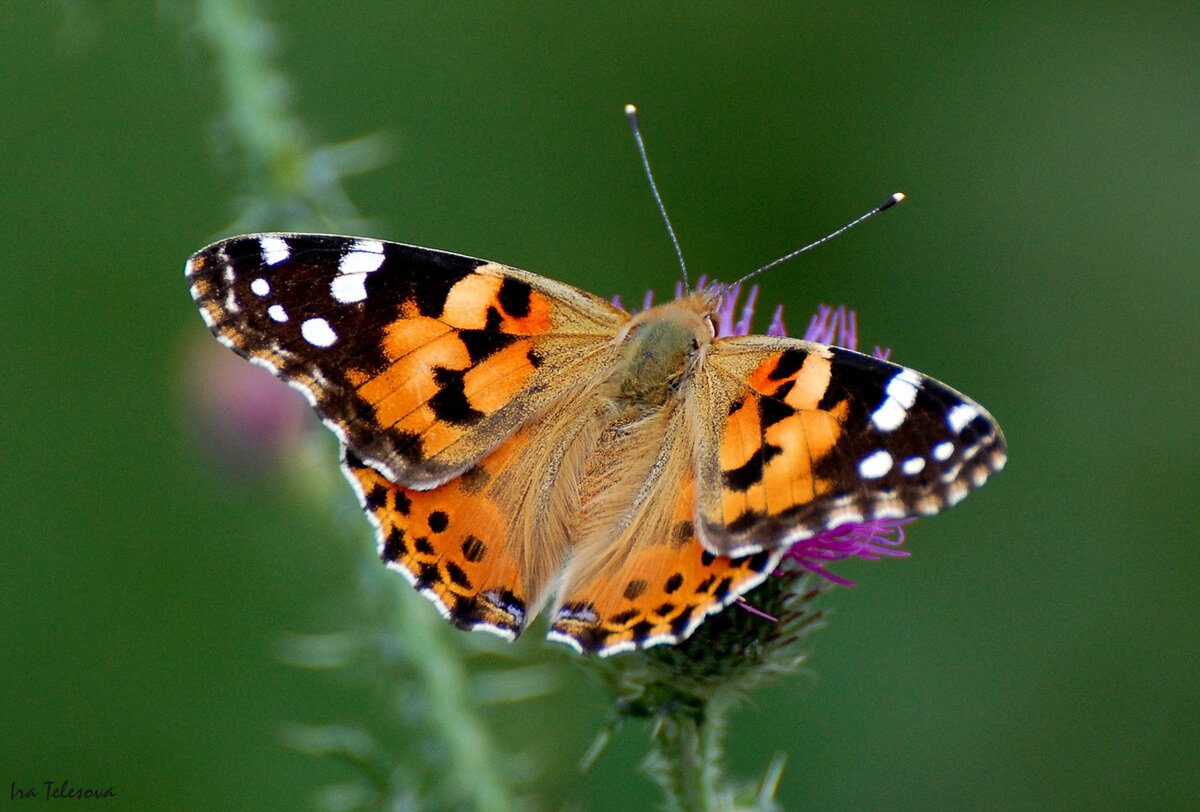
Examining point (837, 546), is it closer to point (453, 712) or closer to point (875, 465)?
point (875, 465)

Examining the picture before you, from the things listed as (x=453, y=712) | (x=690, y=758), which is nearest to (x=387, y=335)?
(x=453, y=712)

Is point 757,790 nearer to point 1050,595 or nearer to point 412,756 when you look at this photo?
point 412,756

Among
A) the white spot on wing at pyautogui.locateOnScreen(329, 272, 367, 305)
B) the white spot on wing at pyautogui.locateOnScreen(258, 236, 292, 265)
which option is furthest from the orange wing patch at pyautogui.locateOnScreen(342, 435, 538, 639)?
the white spot on wing at pyautogui.locateOnScreen(258, 236, 292, 265)

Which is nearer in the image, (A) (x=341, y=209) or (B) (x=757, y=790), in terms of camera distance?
(B) (x=757, y=790)

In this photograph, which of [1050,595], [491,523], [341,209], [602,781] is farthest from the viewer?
[1050,595]

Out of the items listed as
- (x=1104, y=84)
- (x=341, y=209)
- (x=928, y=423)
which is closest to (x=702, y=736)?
(x=928, y=423)

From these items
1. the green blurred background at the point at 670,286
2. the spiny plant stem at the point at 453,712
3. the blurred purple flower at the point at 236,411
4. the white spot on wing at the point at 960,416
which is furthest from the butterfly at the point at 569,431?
the blurred purple flower at the point at 236,411

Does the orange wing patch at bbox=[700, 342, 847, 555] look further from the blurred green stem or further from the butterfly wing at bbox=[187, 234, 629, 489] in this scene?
the blurred green stem
